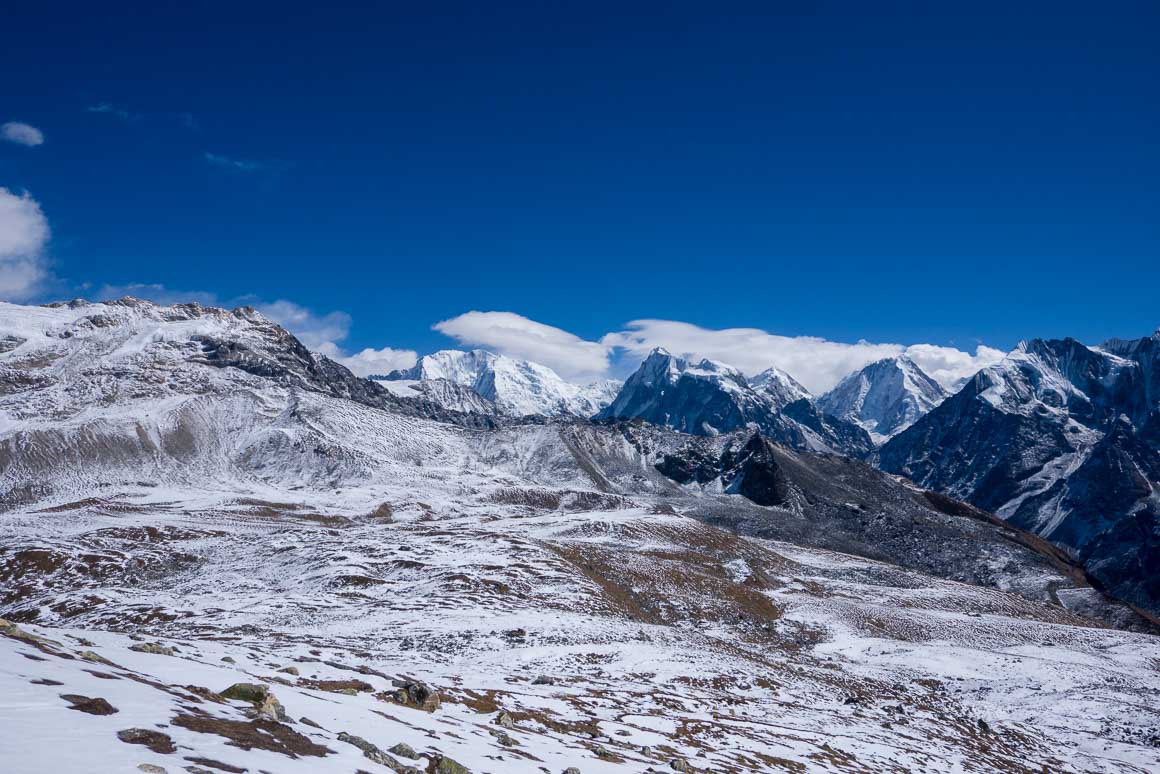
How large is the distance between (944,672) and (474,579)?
5152 centimetres

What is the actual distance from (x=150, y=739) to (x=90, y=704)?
2.44 meters

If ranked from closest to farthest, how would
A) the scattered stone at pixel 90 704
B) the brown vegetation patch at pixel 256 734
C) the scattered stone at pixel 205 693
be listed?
the scattered stone at pixel 90 704, the brown vegetation patch at pixel 256 734, the scattered stone at pixel 205 693

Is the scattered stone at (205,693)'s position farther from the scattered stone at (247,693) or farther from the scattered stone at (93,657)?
the scattered stone at (93,657)

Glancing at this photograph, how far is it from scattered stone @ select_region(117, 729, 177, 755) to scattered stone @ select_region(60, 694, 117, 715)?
1585mm

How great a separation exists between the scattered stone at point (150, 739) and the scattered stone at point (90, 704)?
1585 mm

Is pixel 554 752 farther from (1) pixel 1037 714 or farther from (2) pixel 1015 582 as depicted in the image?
(2) pixel 1015 582

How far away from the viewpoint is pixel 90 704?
15328 millimetres

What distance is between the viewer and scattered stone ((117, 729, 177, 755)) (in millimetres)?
13648

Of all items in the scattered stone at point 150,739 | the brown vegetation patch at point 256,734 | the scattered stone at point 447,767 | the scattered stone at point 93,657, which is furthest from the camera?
the scattered stone at point 93,657

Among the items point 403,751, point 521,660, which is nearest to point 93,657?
point 403,751

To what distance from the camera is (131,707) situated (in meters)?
16.1

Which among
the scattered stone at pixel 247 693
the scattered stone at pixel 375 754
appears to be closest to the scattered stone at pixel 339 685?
the scattered stone at pixel 247 693

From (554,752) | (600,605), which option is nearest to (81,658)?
(554,752)

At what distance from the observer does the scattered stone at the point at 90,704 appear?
49.4 feet
